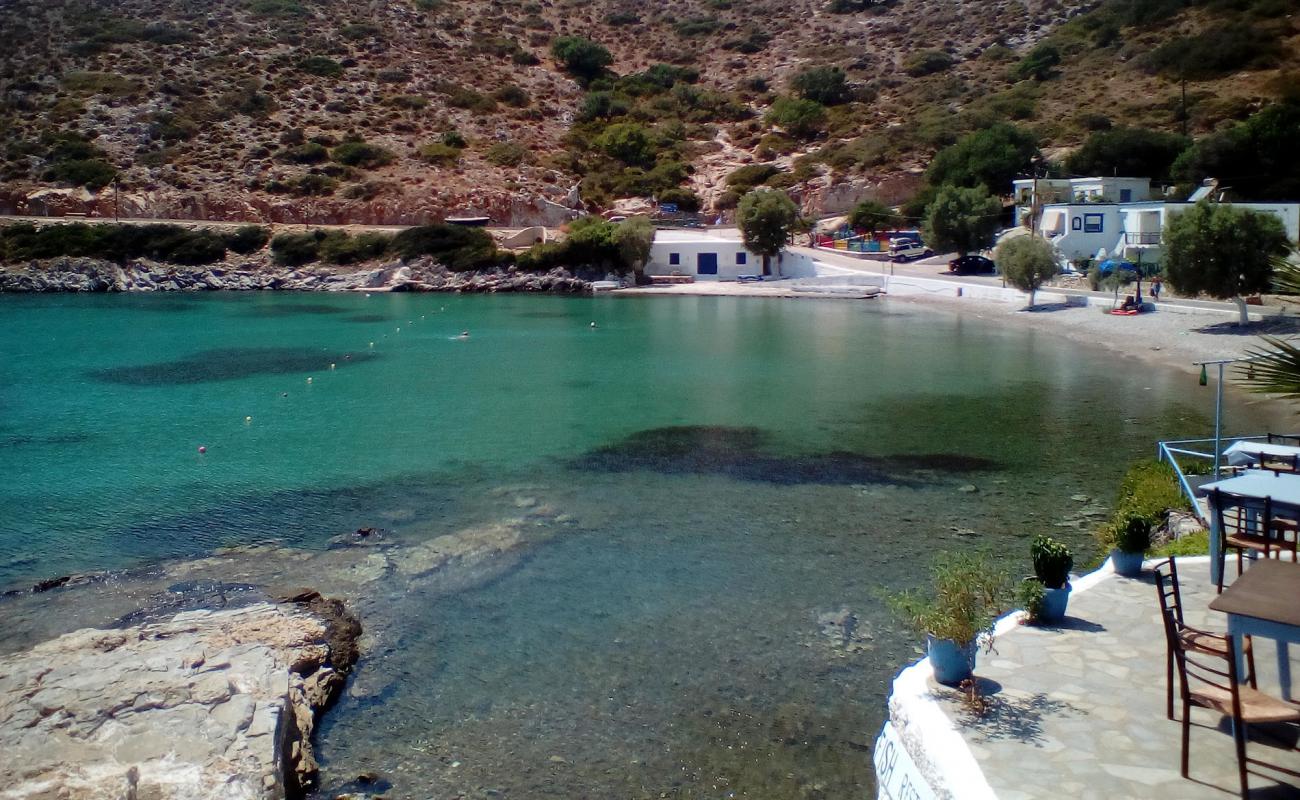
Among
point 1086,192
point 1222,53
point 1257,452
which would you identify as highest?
point 1222,53

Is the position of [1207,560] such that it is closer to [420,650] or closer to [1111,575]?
[1111,575]

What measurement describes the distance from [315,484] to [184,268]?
56845 mm

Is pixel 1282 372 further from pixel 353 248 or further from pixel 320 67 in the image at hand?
pixel 320 67

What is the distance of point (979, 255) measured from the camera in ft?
189

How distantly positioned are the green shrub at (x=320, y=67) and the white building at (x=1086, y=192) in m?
61.5

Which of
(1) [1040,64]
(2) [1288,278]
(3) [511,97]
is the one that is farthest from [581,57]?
(2) [1288,278]

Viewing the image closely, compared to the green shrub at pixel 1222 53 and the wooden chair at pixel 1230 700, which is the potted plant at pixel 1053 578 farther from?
the green shrub at pixel 1222 53

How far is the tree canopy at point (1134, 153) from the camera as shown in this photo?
198 feet

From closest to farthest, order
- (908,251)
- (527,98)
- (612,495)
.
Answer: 1. (612,495)
2. (908,251)
3. (527,98)

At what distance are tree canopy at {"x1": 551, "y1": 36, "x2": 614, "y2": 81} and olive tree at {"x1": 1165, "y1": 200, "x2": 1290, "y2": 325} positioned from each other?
250 feet

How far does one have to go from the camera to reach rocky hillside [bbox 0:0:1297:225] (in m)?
72.7

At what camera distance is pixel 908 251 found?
62.0 meters

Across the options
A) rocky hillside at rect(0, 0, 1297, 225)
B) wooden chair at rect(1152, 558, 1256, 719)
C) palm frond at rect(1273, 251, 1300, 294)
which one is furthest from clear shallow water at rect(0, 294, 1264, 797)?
rocky hillside at rect(0, 0, 1297, 225)

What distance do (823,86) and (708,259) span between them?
35166 mm
